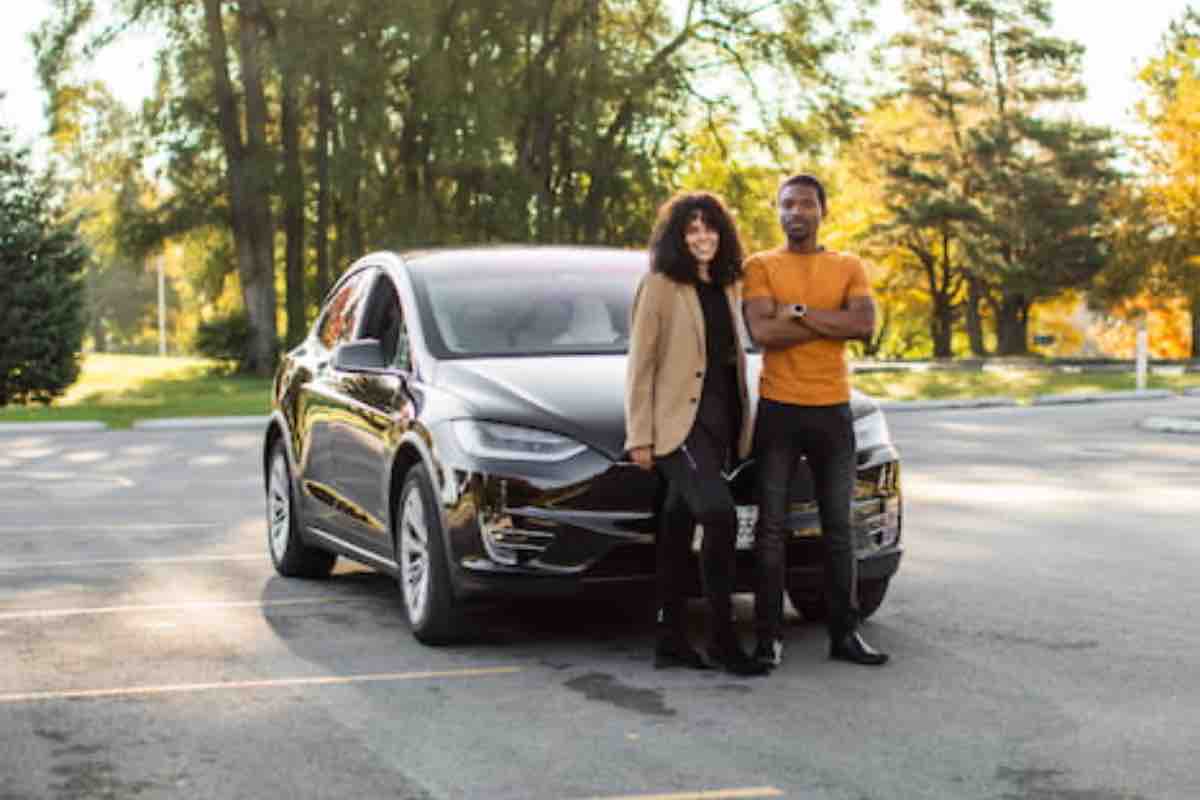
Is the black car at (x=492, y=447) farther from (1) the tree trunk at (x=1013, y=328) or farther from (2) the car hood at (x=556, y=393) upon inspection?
(1) the tree trunk at (x=1013, y=328)

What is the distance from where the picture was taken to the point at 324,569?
10461 mm

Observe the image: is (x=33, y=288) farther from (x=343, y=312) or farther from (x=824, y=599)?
(x=824, y=599)

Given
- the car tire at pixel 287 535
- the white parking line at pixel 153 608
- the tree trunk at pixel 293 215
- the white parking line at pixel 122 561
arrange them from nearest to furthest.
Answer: the white parking line at pixel 153 608
the car tire at pixel 287 535
the white parking line at pixel 122 561
the tree trunk at pixel 293 215

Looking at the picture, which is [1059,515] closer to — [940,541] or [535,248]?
[940,541]

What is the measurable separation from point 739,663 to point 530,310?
224cm

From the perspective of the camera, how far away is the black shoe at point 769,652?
7.61m

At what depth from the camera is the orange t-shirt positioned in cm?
767

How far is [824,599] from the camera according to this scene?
868 centimetres

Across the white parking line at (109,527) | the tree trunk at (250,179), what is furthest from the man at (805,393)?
the tree trunk at (250,179)

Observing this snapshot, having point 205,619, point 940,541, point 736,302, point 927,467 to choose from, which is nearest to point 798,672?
point 736,302

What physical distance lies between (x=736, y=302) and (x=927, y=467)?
11.6m

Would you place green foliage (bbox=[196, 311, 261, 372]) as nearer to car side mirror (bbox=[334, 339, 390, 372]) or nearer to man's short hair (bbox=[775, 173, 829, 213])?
car side mirror (bbox=[334, 339, 390, 372])

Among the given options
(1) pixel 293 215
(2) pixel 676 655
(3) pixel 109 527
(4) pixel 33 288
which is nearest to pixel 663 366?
(2) pixel 676 655

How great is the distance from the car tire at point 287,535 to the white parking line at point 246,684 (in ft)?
8.97
